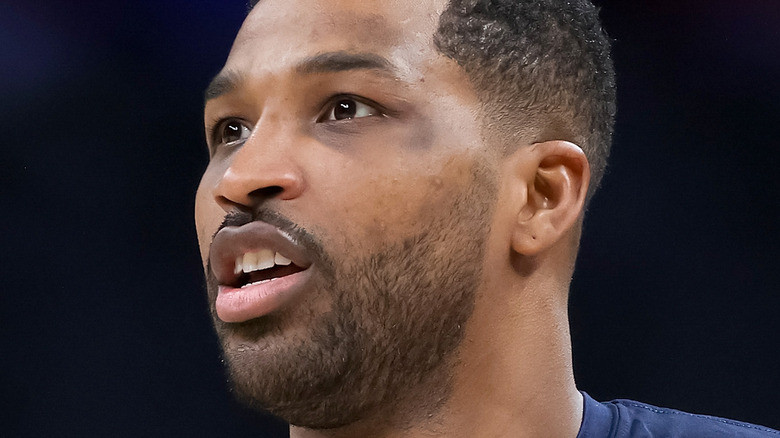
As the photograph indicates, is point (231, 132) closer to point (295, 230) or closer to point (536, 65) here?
point (295, 230)

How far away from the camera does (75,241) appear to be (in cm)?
206

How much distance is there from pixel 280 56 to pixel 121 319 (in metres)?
0.92

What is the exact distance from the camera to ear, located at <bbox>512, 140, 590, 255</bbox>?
139 cm

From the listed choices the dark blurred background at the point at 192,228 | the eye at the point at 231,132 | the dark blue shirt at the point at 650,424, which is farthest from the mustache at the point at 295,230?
the dark blurred background at the point at 192,228

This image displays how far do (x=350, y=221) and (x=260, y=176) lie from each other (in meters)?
0.13

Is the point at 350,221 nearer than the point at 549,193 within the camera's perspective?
Yes

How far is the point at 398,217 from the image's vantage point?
1278 mm

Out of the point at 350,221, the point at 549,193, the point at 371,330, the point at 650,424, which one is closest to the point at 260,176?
the point at 350,221

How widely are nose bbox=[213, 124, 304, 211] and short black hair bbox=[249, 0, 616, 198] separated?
29cm

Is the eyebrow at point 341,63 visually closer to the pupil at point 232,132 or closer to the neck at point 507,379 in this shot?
the pupil at point 232,132

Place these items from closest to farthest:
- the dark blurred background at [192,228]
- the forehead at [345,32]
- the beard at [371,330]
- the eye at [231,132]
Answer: the beard at [371,330] < the forehead at [345,32] < the eye at [231,132] < the dark blurred background at [192,228]

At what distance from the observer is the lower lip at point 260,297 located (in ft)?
4.13

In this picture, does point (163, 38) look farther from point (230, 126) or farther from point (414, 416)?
point (414, 416)

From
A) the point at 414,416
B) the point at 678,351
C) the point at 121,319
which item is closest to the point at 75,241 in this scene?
the point at 121,319
